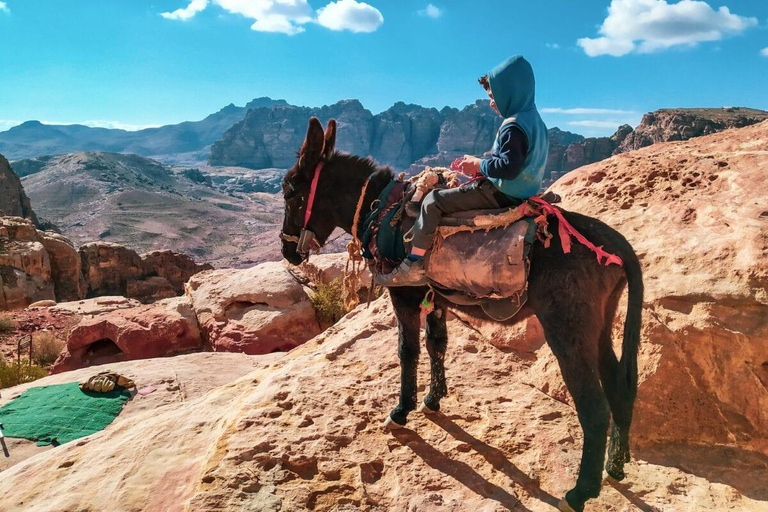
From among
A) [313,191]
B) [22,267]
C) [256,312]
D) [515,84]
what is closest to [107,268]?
[22,267]

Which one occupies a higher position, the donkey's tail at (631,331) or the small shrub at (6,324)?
the donkey's tail at (631,331)

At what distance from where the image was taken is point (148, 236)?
245 ft

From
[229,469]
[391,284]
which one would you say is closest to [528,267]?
[391,284]

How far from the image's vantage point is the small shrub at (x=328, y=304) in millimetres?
12141

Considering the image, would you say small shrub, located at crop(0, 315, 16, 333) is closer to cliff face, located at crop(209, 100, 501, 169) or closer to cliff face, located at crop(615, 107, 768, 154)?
cliff face, located at crop(615, 107, 768, 154)

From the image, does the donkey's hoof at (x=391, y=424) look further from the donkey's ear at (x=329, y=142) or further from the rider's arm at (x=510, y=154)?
the donkey's ear at (x=329, y=142)

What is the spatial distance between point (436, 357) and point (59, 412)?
606 centimetres

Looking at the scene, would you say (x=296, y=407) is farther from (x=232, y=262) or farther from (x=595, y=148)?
(x=595, y=148)

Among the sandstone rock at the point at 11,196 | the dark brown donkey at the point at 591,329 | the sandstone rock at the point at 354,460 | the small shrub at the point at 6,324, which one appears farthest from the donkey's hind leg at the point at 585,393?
the sandstone rock at the point at 11,196

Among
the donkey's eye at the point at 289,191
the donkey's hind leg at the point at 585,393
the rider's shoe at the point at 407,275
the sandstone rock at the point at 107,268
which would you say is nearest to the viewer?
the donkey's hind leg at the point at 585,393

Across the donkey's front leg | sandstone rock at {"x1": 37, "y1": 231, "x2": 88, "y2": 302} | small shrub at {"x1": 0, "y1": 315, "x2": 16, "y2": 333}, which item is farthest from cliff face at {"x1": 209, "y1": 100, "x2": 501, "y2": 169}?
the donkey's front leg

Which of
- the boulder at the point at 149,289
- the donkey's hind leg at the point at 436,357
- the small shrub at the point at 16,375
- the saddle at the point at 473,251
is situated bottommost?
the boulder at the point at 149,289

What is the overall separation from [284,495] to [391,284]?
1531 mm

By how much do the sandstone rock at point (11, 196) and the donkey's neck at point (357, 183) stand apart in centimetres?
5096
